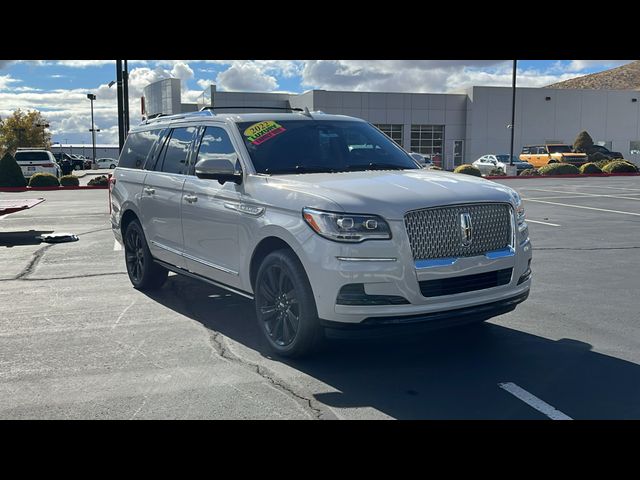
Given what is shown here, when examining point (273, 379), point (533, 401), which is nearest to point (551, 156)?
point (533, 401)

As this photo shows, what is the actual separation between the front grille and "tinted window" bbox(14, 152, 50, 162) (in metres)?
30.5

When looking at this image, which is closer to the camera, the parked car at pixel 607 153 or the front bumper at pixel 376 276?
the front bumper at pixel 376 276

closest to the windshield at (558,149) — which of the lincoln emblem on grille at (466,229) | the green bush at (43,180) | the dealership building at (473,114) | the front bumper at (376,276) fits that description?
the dealership building at (473,114)

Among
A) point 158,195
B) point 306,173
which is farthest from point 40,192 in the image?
point 306,173

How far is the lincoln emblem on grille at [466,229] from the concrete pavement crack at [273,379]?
1670 mm

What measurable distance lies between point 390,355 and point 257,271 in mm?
1334

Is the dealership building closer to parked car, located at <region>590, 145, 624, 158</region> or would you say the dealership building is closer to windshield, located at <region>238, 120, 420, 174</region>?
parked car, located at <region>590, 145, 624, 158</region>

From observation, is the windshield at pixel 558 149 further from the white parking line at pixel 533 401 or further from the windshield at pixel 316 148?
the white parking line at pixel 533 401

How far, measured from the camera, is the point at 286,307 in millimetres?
5383

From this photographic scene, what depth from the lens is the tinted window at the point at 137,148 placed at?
8.02 meters

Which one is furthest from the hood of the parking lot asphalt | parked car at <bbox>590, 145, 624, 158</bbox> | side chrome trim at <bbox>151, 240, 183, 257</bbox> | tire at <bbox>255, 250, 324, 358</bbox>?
parked car at <bbox>590, 145, 624, 158</bbox>

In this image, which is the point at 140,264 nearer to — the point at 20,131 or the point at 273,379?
the point at 273,379

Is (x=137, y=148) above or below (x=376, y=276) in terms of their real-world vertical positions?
above

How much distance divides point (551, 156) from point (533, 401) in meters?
41.8
